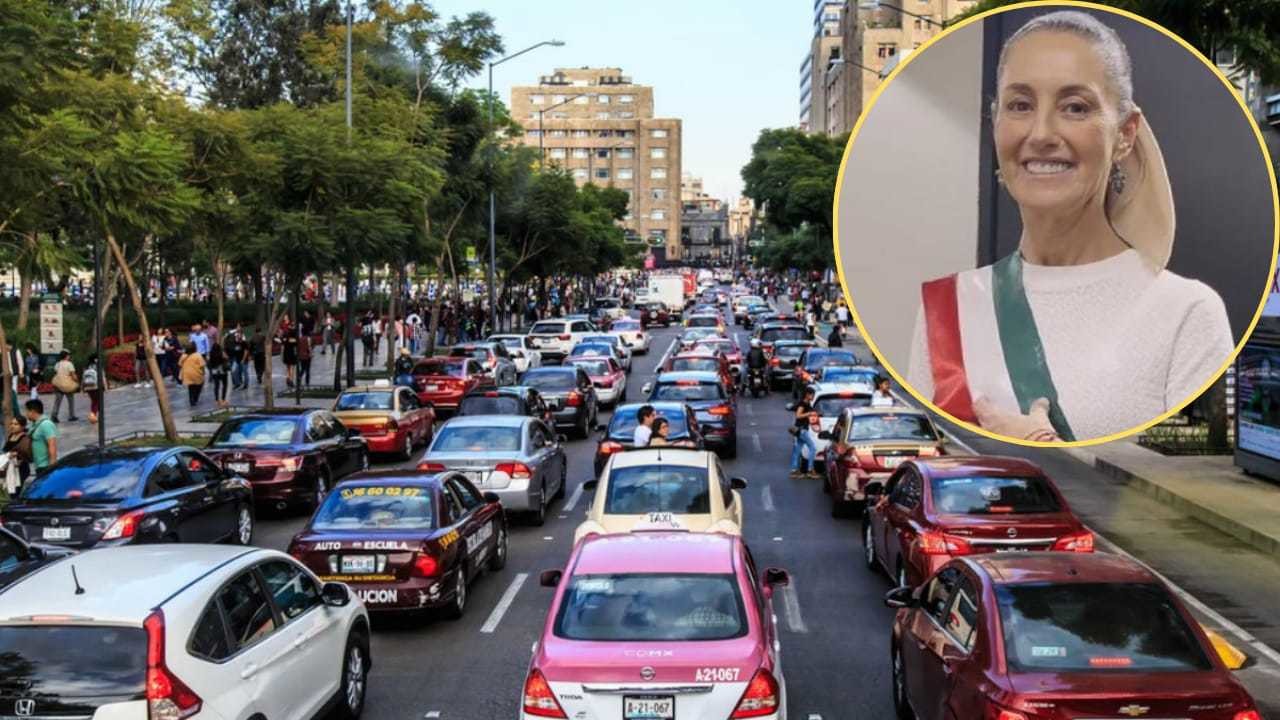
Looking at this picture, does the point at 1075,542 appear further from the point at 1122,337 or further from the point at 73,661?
the point at 73,661

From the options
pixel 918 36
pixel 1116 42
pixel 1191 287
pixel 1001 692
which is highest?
pixel 918 36

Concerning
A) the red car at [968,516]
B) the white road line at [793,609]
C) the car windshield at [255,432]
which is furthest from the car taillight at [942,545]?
the car windshield at [255,432]

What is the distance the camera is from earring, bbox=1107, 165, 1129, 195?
24.6ft

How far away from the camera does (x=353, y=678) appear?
33.6 feet

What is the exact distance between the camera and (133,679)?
7.42m

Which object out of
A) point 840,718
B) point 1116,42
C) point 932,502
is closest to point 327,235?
point 932,502

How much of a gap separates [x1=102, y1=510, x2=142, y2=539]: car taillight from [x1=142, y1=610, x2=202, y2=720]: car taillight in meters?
7.30

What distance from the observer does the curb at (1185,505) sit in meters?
17.0

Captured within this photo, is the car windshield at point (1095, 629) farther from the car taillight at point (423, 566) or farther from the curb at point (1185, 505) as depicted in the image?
the curb at point (1185, 505)

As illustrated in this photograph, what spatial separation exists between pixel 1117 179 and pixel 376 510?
8239mm

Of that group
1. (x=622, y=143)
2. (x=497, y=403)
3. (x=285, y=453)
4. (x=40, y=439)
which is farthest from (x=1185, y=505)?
(x=622, y=143)

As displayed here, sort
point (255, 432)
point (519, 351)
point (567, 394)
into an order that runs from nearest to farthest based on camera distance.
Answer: point (255, 432)
point (567, 394)
point (519, 351)

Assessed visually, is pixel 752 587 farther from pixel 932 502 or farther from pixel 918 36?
pixel 918 36

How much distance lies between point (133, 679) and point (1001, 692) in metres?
4.57
